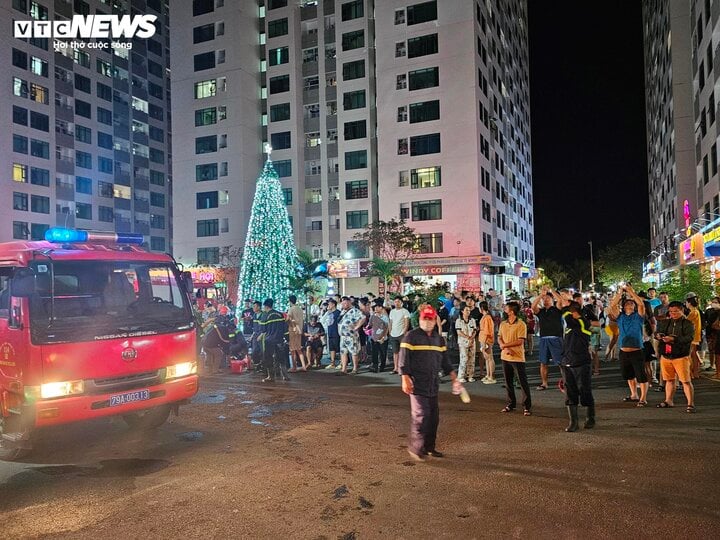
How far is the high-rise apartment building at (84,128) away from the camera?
48469 millimetres

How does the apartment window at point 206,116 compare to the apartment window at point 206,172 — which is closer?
the apartment window at point 206,172

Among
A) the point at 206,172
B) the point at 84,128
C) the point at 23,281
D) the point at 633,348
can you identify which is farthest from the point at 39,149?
the point at 633,348

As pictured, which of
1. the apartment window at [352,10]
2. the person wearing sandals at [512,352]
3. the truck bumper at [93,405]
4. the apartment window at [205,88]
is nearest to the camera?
the truck bumper at [93,405]

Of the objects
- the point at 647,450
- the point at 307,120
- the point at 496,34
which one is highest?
the point at 496,34

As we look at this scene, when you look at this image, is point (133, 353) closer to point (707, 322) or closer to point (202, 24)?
point (707, 322)

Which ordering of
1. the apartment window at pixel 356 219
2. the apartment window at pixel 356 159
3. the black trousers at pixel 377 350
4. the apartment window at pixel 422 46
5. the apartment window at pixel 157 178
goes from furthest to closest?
the apartment window at pixel 157 178
the apartment window at pixel 356 159
the apartment window at pixel 356 219
the apartment window at pixel 422 46
the black trousers at pixel 377 350

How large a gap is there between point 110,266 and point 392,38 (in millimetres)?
40654

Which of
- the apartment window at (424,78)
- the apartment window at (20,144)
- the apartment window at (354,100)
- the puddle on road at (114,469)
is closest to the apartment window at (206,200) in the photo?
the apartment window at (354,100)

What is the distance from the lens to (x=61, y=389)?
259 inches

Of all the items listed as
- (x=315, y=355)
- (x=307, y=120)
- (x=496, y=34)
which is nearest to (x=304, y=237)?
(x=307, y=120)

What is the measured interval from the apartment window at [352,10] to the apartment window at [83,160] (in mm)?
29254

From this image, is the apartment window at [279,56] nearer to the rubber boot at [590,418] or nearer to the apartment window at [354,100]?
the apartment window at [354,100]

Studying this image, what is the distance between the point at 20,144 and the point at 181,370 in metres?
50.7

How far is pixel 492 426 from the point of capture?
26.9ft
